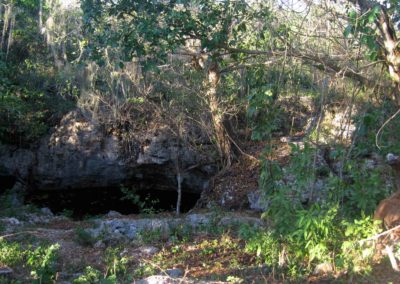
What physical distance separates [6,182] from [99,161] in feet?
10.2

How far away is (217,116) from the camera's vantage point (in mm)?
10734

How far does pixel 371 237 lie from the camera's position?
13.5 feet

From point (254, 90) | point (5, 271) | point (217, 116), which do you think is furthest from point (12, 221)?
point (254, 90)

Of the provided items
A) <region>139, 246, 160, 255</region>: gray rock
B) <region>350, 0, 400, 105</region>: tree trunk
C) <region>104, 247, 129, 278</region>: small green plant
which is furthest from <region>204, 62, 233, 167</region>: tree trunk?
<region>350, 0, 400, 105</region>: tree trunk

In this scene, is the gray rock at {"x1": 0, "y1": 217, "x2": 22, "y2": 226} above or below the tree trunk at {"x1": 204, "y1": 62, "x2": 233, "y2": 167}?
below

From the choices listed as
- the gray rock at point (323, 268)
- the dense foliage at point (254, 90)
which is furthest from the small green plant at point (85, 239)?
the gray rock at point (323, 268)

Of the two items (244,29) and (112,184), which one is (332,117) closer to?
(244,29)

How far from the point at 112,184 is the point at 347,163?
9.66 meters

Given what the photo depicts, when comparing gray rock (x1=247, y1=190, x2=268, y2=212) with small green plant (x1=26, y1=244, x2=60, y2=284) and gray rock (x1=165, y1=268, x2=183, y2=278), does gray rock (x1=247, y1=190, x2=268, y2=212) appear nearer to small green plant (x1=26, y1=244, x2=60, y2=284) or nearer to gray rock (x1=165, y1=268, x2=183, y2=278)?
gray rock (x1=165, y1=268, x2=183, y2=278)

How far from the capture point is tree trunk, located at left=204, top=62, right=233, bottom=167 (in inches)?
406

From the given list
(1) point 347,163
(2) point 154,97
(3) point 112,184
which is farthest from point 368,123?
(3) point 112,184

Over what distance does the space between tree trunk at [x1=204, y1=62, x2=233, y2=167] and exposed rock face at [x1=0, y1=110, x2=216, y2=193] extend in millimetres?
640

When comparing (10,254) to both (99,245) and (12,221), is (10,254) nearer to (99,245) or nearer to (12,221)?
(99,245)

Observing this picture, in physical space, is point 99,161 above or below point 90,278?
above
